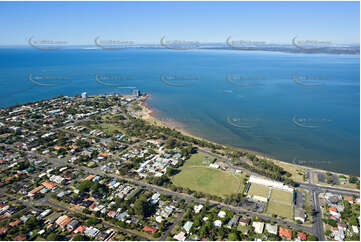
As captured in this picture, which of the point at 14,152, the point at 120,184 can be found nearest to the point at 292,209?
the point at 120,184

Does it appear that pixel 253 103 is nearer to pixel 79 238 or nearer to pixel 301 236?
pixel 301 236

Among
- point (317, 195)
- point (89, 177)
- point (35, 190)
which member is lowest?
point (35, 190)

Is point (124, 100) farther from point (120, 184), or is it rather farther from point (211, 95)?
point (120, 184)

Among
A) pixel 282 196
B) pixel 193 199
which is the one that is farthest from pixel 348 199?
pixel 193 199

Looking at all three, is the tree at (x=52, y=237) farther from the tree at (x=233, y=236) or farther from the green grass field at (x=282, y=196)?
the green grass field at (x=282, y=196)

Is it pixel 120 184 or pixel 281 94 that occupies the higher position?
pixel 281 94

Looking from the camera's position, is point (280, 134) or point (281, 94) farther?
point (281, 94)

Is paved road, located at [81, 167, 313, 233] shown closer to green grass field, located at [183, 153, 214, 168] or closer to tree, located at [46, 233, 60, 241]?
green grass field, located at [183, 153, 214, 168]
